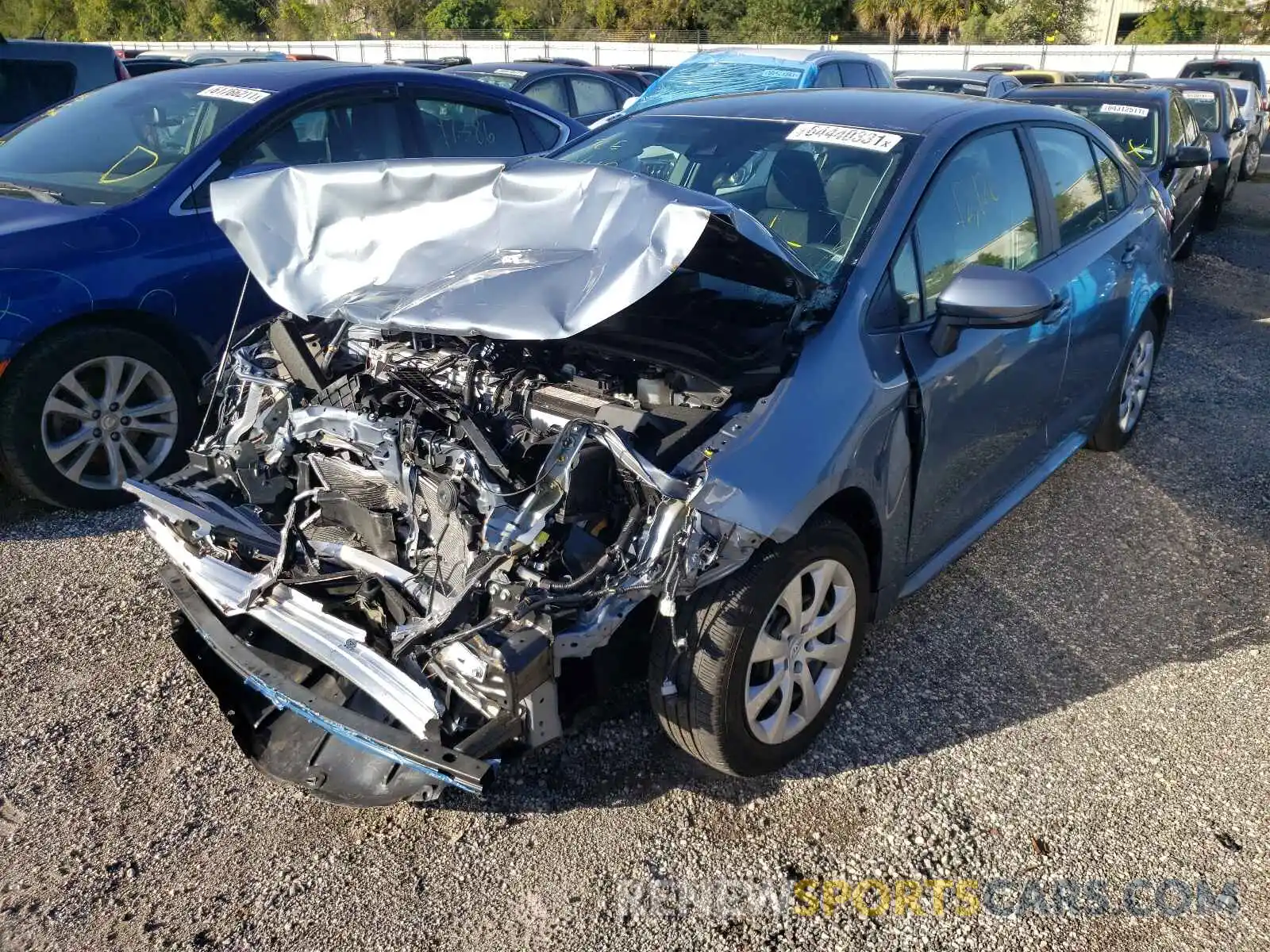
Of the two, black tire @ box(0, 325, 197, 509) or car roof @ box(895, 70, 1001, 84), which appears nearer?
black tire @ box(0, 325, 197, 509)

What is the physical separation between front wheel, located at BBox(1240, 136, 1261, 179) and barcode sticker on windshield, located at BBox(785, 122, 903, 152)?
14.8 meters

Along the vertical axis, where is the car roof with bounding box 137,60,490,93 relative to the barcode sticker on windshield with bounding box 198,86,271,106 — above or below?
above

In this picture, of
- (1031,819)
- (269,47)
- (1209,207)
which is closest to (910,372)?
(1031,819)

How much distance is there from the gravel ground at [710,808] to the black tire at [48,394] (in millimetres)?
429

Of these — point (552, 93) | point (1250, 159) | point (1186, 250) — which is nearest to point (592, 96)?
point (552, 93)

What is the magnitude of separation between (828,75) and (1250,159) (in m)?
10.5

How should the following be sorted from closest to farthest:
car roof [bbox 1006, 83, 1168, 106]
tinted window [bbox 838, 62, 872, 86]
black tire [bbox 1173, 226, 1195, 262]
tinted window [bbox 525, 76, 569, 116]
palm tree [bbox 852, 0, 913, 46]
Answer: car roof [bbox 1006, 83, 1168, 106] → black tire [bbox 1173, 226, 1195, 262] → tinted window [bbox 838, 62, 872, 86] → tinted window [bbox 525, 76, 569, 116] → palm tree [bbox 852, 0, 913, 46]

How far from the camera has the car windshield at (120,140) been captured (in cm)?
462

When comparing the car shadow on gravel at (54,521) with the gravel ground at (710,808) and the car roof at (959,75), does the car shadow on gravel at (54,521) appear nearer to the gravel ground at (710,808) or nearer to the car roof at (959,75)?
the gravel ground at (710,808)

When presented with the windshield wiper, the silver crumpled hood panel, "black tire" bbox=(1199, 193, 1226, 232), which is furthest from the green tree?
the silver crumpled hood panel

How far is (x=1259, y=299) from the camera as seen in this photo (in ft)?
27.7

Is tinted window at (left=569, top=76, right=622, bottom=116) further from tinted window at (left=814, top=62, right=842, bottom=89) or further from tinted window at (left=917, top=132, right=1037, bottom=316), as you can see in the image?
tinted window at (left=917, top=132, right=1037, bottom=316)

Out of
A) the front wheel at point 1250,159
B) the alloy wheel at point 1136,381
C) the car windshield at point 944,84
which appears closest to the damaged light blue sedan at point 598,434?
the alloy wheel at point 1136,381

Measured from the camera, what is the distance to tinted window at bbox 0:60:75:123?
24.8 feet
